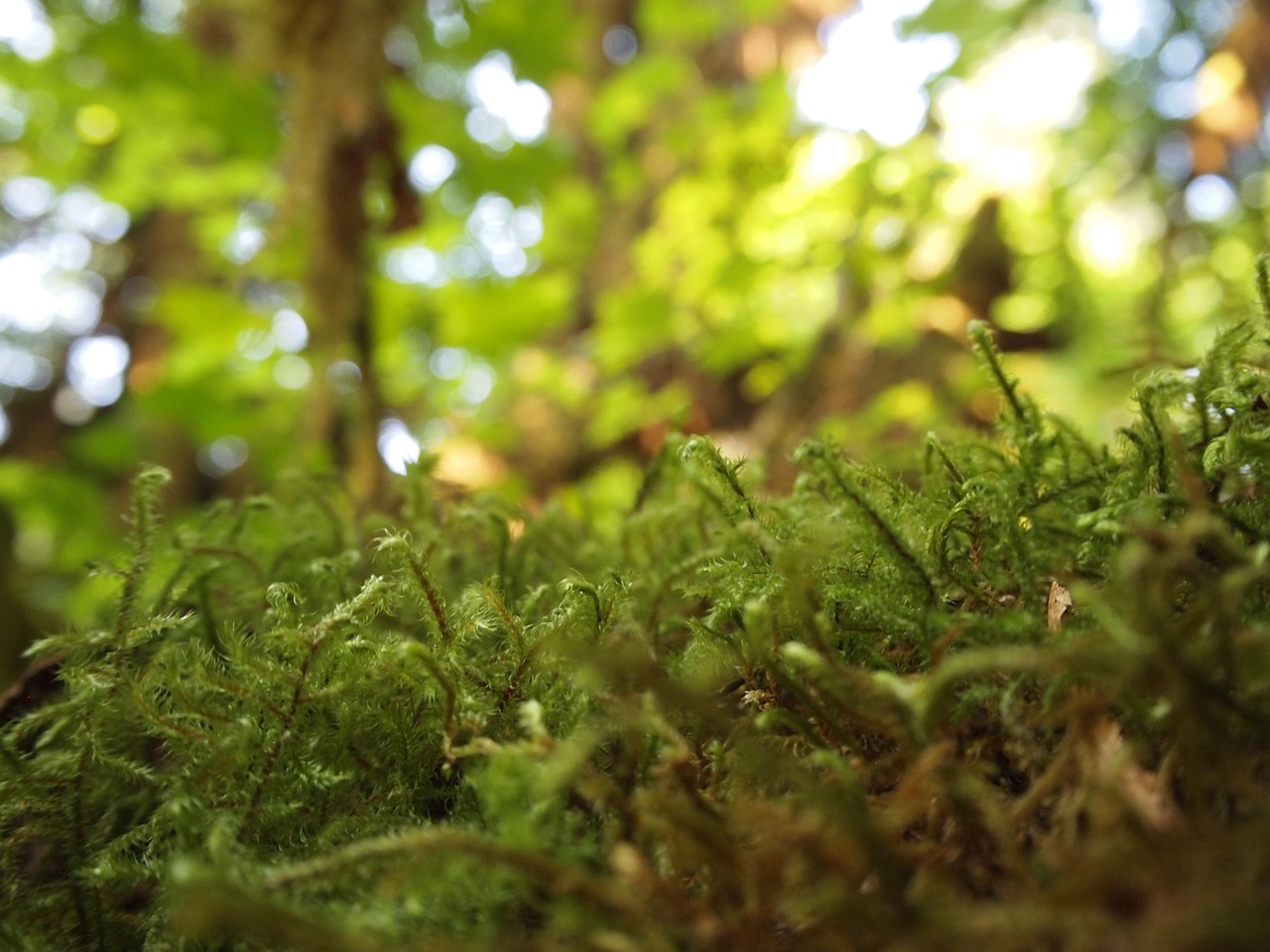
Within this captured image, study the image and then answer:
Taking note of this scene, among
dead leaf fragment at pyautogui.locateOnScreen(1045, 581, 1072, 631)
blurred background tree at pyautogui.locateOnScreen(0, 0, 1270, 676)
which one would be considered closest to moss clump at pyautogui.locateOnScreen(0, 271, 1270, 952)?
dead leaf fragment at pyautogui.locateOnScreen(1045, 581, 1072, 631)

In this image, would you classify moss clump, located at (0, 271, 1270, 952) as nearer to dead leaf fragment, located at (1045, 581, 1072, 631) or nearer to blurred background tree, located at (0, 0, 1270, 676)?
dead leaf fragment, located at (1045, 581, 1072, 631)

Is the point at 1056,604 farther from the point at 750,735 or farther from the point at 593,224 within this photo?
the point at 593,224

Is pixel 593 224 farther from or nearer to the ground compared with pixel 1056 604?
farther from the ground

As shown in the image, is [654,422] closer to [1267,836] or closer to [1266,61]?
[1266,61]

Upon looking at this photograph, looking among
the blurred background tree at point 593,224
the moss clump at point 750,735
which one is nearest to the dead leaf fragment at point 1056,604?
the moss clump at point 750,735

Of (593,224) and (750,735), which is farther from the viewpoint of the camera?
(593,224)

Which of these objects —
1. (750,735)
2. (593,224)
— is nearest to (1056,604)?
(750,735)

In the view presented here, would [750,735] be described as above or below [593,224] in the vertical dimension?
below
